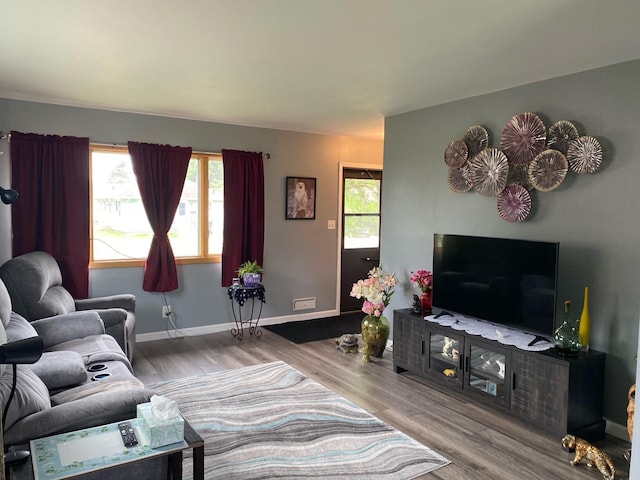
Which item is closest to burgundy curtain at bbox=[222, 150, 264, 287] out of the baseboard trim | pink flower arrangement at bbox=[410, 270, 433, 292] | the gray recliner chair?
the baseboard trim

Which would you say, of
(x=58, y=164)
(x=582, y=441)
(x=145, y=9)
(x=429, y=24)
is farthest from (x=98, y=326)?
(x=582, y=441)

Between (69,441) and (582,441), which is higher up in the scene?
(69,441)

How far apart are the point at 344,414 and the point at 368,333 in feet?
4.33

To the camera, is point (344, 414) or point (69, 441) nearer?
point (69, 441)

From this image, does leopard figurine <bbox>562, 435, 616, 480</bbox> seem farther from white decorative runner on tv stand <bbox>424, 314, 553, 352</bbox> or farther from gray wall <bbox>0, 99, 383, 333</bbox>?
gray wall <bbox>0, 99, 383, 333</bbox>

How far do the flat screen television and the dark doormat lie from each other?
5.82 feet

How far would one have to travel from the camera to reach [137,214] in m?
5.00

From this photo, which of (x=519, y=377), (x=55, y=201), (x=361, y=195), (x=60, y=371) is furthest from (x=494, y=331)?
(x=55, y=201)

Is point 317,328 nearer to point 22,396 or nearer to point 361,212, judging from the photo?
point 361,212

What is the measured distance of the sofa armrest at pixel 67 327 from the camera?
11.2ft

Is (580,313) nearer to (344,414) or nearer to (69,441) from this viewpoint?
Answer: (344,414)

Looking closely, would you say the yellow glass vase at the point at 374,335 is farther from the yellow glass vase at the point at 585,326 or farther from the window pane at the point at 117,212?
the window pane at the point at 117,212

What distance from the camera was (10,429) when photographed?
6.31ft

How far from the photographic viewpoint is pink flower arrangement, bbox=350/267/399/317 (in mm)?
4531
